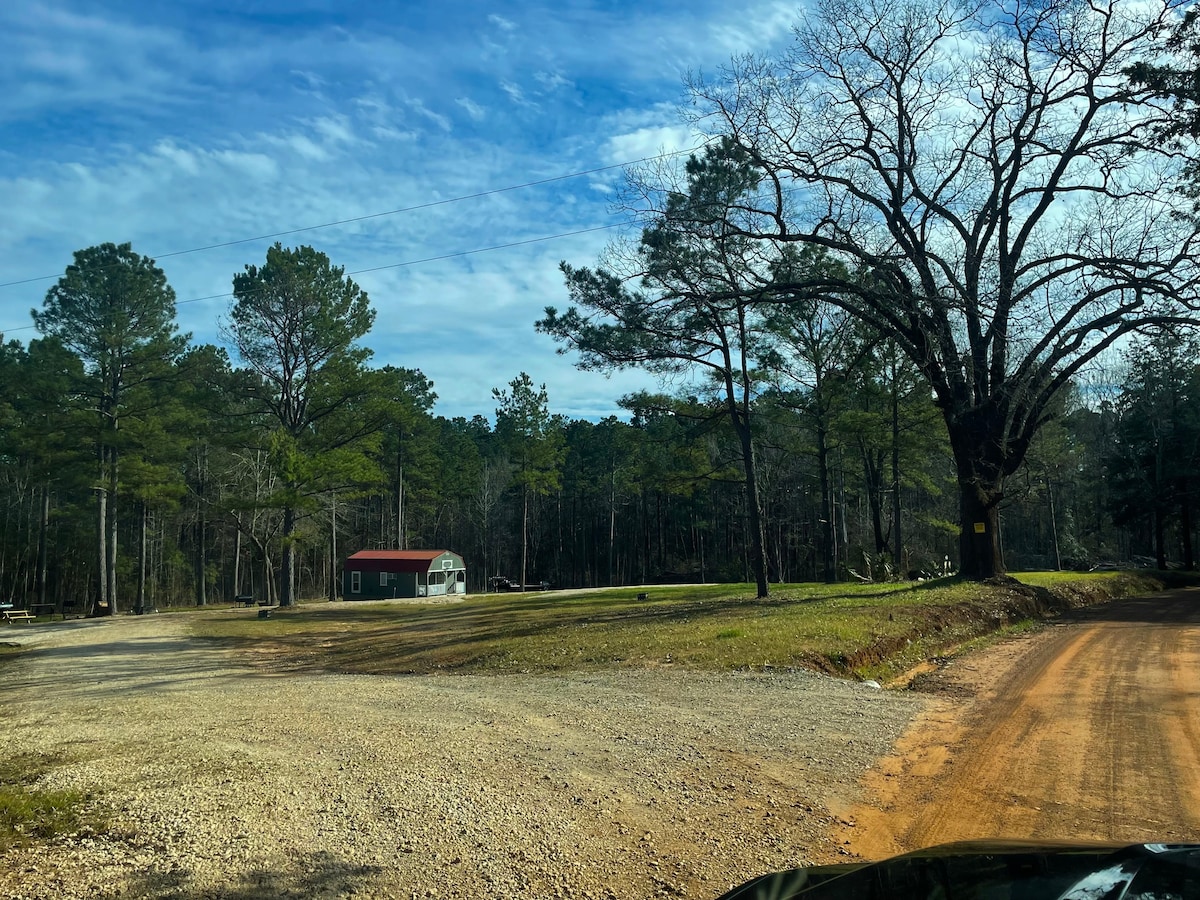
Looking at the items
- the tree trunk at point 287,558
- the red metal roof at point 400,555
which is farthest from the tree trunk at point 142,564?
the red metal roof at point 400,555

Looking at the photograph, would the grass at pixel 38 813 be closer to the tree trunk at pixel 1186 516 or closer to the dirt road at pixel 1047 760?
the dirt road at pixel 1047 760

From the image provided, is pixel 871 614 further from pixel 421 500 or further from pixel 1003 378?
pixel 421 500

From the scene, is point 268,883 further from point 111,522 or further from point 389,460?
point 389,460

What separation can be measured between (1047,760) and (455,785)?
4610 mm

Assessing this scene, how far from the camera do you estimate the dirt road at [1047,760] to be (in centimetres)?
503

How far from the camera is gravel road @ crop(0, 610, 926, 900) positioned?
4219mm

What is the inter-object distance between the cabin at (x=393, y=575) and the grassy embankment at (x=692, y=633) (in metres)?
18.6

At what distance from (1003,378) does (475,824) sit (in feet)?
62.7

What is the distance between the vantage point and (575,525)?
77875mm

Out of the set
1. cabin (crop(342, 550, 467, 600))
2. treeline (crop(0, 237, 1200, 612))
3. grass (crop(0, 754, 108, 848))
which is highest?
treeline (crop(0, 237, 1200, 612))

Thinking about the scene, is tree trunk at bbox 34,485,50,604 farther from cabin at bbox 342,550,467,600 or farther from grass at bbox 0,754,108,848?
grass at bbox 0,754,108,848

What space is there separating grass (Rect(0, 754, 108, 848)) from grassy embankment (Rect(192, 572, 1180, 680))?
24.5 ft

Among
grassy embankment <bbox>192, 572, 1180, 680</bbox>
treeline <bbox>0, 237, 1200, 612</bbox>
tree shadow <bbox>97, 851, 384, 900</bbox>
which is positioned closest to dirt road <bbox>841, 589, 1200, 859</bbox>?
grassy embankment <bbox>192, 572, 1180, 680</bbox>

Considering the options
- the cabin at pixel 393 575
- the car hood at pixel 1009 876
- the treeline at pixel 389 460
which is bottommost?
the cabin at pixel 393 575
